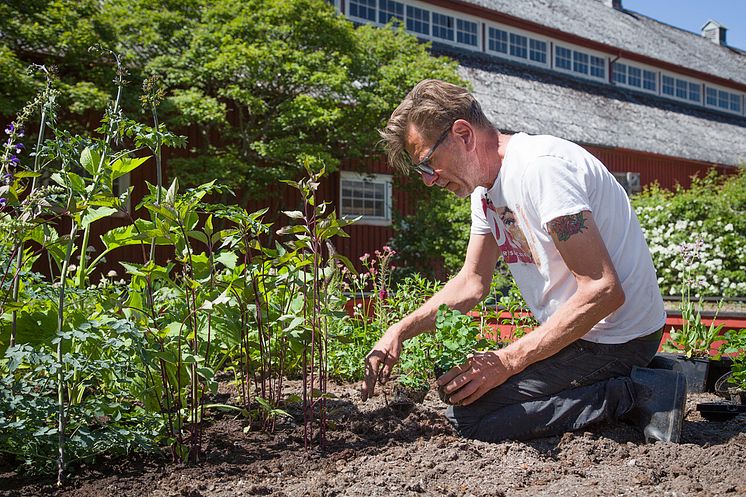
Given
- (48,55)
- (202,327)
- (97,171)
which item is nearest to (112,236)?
(97,171)

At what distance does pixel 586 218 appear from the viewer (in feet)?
7.60

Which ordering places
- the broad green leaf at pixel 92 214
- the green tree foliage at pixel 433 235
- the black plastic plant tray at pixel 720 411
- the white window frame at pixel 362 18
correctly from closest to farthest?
1. the broad green leaf at pixel 92 214
2. the black plastic plant tray at pixel 720 411
3. the green tree foliage at pixel 433 235
4. the white window frame at pixel 362 18

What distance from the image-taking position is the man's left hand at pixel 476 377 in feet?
8.13

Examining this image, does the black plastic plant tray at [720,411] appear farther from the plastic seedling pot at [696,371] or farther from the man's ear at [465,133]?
the man's ear at [465,133]

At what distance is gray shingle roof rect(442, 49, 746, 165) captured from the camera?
670 inches

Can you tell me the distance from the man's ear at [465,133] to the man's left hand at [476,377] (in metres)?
0.76

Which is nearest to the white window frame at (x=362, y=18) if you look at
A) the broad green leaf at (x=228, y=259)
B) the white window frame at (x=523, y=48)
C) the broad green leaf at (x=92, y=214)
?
the white window frame at (x=523, y=48)

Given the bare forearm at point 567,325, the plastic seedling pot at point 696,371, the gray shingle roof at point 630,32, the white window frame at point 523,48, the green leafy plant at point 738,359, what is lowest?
the plastic seedling pot at point 696,371

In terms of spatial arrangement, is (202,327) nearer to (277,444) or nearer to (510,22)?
(277,444)

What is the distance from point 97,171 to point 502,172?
1.38 metres

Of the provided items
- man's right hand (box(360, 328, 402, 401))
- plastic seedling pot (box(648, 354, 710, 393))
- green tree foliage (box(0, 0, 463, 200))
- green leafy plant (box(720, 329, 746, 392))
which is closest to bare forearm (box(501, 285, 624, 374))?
man's right hand (box(360, 328, 402, 401))

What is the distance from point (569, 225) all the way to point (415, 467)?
2.99ft

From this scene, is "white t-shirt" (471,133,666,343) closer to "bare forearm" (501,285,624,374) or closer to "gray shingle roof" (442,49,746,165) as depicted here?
"bare forearm" (501,285,624,374)

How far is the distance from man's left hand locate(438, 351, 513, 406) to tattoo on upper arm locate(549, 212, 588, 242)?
491 millimetres
